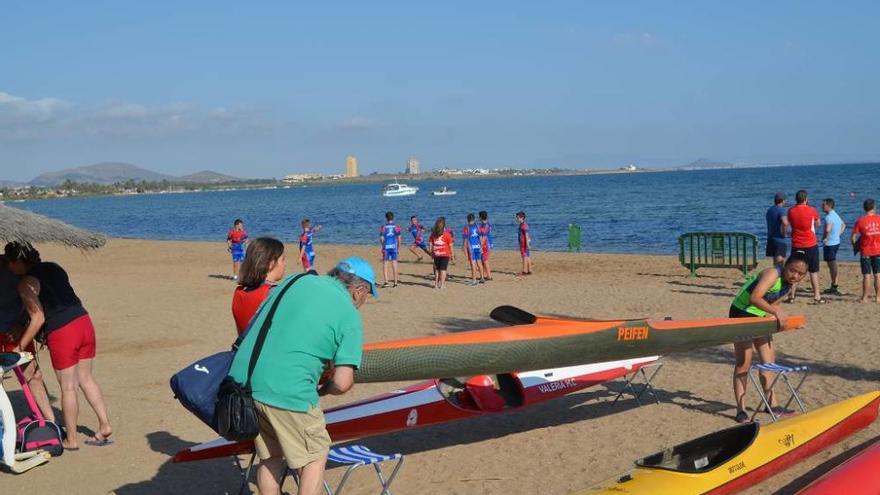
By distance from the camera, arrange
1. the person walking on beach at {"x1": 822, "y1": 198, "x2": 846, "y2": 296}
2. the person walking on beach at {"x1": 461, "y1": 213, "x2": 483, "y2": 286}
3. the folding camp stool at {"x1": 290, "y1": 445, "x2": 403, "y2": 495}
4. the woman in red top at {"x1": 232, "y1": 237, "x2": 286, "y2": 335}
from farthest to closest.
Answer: the person walking on beach at {"x1": 461, "y1": 213, "x2": 483, "y2": 286} → the person walking on beach at {"x1": 822, "y1": 198, "x2": 846, "y2": 296} → the folding camp stool at {"x1": 290, "y1": 445, "x2": 403, "y2": 495} → the woman in red top at {"x1": 232, "y1": 237, "x2": 286, "y2": 335}

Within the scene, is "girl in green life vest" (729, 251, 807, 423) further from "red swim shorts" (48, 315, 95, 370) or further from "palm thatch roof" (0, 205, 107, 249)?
"palm thatch roof" (0, 205, 107, 249)

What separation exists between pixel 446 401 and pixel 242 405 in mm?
3419

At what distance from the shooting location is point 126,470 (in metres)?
6.39

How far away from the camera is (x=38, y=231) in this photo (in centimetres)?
670

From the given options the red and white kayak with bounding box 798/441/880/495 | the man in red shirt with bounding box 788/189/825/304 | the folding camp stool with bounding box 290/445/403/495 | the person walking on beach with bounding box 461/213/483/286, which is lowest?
the red and white kayak with bounding box 798/441/880/495

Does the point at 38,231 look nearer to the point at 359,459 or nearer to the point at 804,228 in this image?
the point at 359,459

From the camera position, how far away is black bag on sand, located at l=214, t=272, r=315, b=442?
11.9 feet

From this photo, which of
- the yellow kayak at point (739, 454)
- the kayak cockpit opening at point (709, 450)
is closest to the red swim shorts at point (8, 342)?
the yellow kayak at point (739, 454)

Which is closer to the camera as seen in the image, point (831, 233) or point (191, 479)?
point (191, 479)

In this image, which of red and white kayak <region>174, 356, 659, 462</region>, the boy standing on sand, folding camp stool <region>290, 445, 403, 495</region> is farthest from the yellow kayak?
the boy standing on sand

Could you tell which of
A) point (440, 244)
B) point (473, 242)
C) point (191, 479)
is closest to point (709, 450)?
point (191, 479)

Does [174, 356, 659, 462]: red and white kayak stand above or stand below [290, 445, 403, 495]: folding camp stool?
below

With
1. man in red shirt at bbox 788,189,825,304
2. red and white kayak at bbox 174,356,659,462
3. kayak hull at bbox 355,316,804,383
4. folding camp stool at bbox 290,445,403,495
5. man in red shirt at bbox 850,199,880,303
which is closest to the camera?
folding camp stool at bbox 290,445,403,495

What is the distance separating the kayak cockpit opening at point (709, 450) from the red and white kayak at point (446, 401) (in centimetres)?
187
